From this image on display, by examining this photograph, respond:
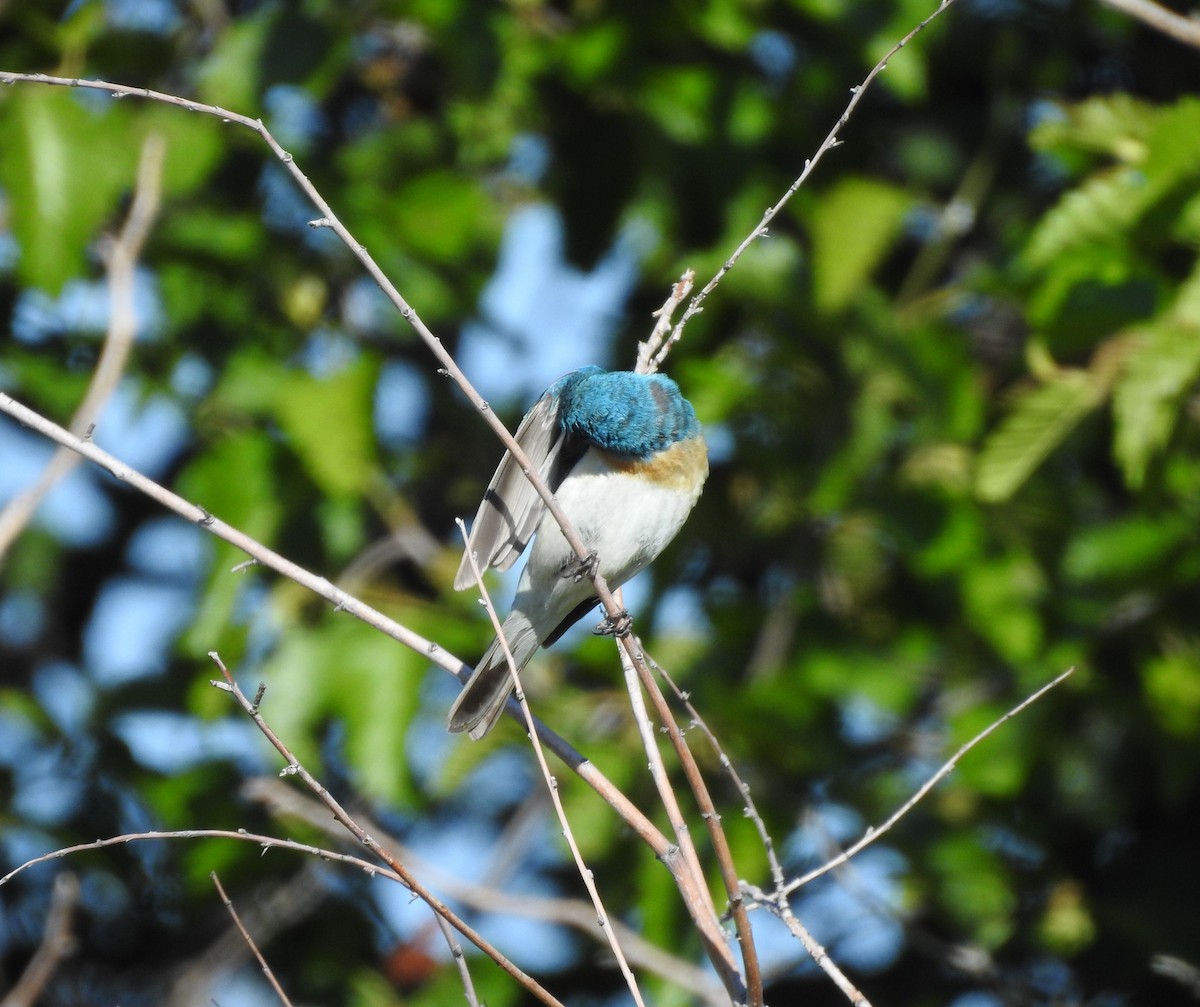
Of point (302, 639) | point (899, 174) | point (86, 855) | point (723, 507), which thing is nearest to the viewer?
point (302, 639)

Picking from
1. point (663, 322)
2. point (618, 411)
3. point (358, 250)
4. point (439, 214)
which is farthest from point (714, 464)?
point (358, 250)

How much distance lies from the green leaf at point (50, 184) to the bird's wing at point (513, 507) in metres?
1.36

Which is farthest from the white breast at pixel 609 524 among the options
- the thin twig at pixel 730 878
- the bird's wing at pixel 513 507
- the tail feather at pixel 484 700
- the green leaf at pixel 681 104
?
the green leaf at pixel 681 104

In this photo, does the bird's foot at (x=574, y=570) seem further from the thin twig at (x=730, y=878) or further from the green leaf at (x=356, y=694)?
the thin twig at (x=730, y=878)

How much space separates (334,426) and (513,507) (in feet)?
3.55

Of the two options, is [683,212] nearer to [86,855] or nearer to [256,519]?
[256,519]

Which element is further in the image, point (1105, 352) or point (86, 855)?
point (86, 855)

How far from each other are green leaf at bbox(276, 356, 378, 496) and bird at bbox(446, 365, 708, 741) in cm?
80

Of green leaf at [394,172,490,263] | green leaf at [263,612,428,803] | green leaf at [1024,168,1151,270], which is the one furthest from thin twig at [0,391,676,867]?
green leaf at [394,172,490,263]

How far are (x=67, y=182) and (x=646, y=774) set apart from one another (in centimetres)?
232

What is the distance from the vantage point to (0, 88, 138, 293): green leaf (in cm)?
405

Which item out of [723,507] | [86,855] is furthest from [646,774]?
[86,855]

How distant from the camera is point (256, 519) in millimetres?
4547

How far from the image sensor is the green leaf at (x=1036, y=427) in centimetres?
388
